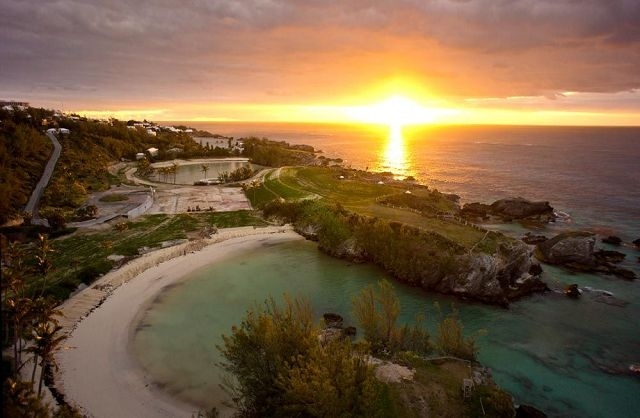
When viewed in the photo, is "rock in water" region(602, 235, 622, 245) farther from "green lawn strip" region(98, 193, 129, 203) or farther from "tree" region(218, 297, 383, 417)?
"green lawn strip" region(98, 193, 129, 203)

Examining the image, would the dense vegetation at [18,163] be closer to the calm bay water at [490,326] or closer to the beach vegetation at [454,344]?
the calm bay water at [490,326]

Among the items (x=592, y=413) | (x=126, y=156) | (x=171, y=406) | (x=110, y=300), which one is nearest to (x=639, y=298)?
(x=592, y=413)

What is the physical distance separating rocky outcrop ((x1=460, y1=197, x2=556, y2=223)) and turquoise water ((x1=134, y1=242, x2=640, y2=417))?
106 ft

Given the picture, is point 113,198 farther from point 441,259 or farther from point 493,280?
point 493,280

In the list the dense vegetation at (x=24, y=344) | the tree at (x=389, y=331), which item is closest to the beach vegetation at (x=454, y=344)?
the tree at (x=389, y=331)

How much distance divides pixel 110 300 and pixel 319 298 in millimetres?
25169

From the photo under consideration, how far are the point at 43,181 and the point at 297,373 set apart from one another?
94.9 metres

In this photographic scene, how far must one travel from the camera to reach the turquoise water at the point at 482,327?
117 ft

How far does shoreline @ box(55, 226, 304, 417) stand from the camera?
105 ft

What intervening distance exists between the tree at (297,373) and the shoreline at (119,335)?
24.3ft

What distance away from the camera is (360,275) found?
5953 cm

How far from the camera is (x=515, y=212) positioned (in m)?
95.8

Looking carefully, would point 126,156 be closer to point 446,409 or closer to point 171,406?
point 171,406

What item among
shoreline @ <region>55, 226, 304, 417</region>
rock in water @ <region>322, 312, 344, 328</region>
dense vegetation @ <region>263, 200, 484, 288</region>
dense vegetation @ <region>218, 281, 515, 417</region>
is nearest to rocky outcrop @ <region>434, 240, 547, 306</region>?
dense vegetation @ <region>263, 200, 484, 288</region>
